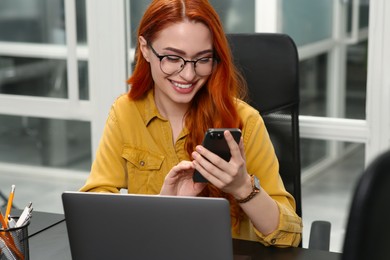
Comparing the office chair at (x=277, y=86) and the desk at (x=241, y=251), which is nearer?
the desk at (x=241, y=251)

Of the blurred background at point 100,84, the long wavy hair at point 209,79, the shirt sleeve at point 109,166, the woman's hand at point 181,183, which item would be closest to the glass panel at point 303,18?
the blurred background at point 100,84

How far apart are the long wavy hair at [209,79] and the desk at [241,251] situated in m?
0.17

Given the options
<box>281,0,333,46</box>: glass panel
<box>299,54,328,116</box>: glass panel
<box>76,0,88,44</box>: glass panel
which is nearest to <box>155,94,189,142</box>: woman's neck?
<box>281,0,333,46</box>: glass panel

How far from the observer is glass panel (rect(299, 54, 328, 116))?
10.3 ft

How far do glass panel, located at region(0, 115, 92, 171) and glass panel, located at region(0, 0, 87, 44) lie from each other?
43cm

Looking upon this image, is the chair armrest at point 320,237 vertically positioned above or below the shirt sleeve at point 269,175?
below

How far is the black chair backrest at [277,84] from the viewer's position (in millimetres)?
2012

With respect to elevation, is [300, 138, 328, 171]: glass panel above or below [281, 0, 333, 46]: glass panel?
below

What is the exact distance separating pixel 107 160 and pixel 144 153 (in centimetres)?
9

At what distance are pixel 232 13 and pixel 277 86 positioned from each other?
89 cm

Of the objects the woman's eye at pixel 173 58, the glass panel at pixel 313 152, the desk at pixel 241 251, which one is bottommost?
the glass panel at pixel 313 152

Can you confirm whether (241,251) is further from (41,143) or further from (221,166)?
(41,143)

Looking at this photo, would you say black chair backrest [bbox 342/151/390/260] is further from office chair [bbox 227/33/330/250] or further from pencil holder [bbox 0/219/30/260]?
office chair [bbox 227/33/330/250]

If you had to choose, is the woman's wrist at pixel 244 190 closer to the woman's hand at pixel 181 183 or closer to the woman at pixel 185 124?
the woman at pixel 185 124
